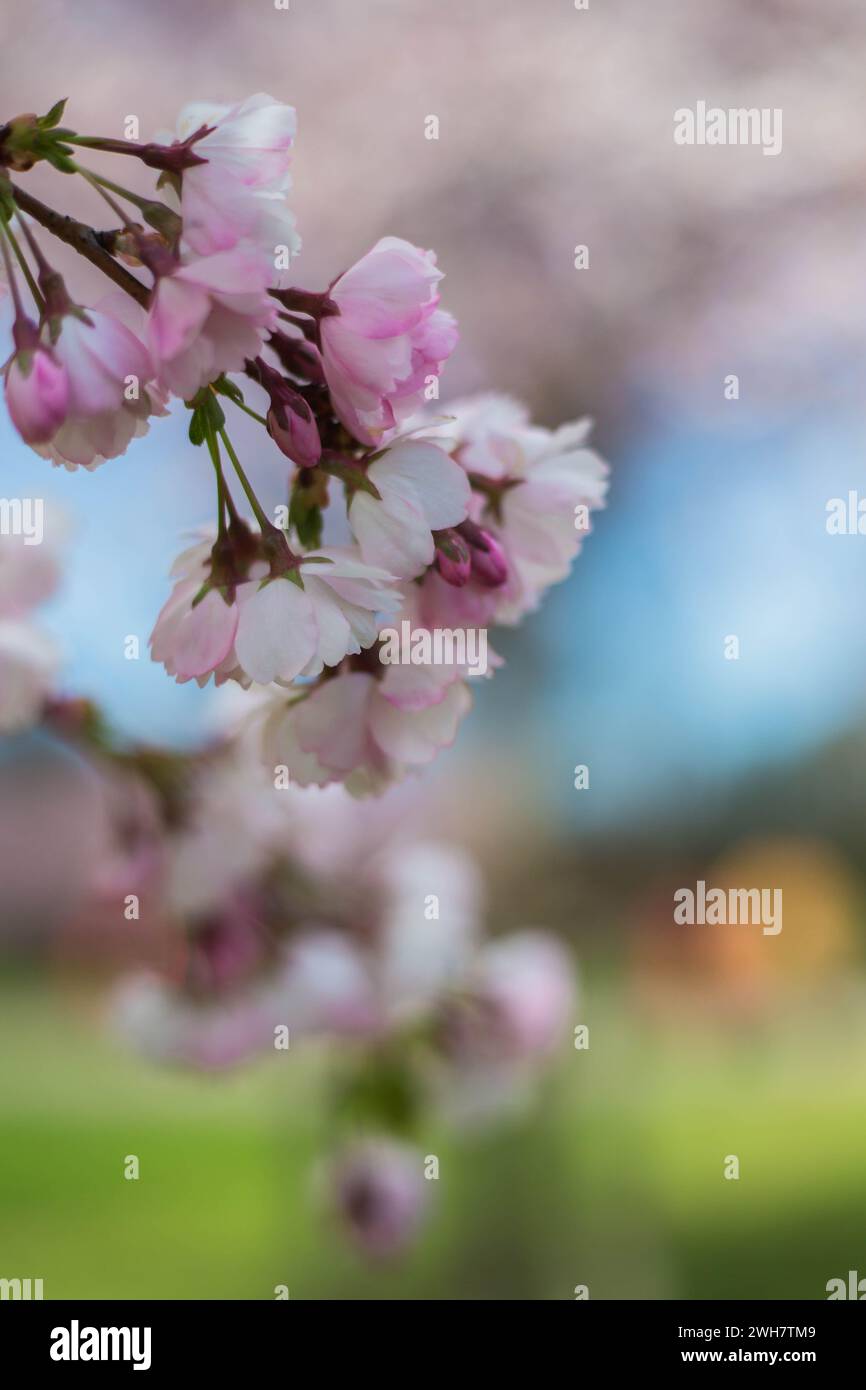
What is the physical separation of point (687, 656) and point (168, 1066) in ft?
8.75

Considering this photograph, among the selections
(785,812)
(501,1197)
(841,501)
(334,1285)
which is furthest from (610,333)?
(785,812)

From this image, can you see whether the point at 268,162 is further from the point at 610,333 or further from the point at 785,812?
the point at 785,812

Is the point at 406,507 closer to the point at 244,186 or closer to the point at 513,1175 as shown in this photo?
the point at 244,186

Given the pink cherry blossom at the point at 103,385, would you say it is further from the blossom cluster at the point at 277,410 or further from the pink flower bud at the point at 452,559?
the pink flower bud at the point at 452,559

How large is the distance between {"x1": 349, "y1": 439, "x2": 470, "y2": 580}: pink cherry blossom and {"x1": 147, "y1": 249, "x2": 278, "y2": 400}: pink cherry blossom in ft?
0.20

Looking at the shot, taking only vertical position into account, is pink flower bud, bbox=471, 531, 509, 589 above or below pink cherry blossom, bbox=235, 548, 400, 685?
above

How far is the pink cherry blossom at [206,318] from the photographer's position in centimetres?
35

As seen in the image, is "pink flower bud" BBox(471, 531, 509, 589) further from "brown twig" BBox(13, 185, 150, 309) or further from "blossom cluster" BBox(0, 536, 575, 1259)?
"blossom cluster" BBox(0, 536, 575, 1259)

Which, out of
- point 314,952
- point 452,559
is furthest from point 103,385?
point 314,952

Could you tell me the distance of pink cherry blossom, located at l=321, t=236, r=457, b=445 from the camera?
1.23 ft

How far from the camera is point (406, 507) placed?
39cm

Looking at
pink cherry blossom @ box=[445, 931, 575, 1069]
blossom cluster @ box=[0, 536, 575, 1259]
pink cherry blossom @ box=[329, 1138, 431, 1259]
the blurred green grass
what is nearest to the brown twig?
blossom cluster @ box=[0, 536, 575, 1259]

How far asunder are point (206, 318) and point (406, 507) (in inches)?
3.4

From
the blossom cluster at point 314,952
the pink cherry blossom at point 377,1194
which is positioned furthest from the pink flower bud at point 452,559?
the pink cherry blossom at point 377,1194
